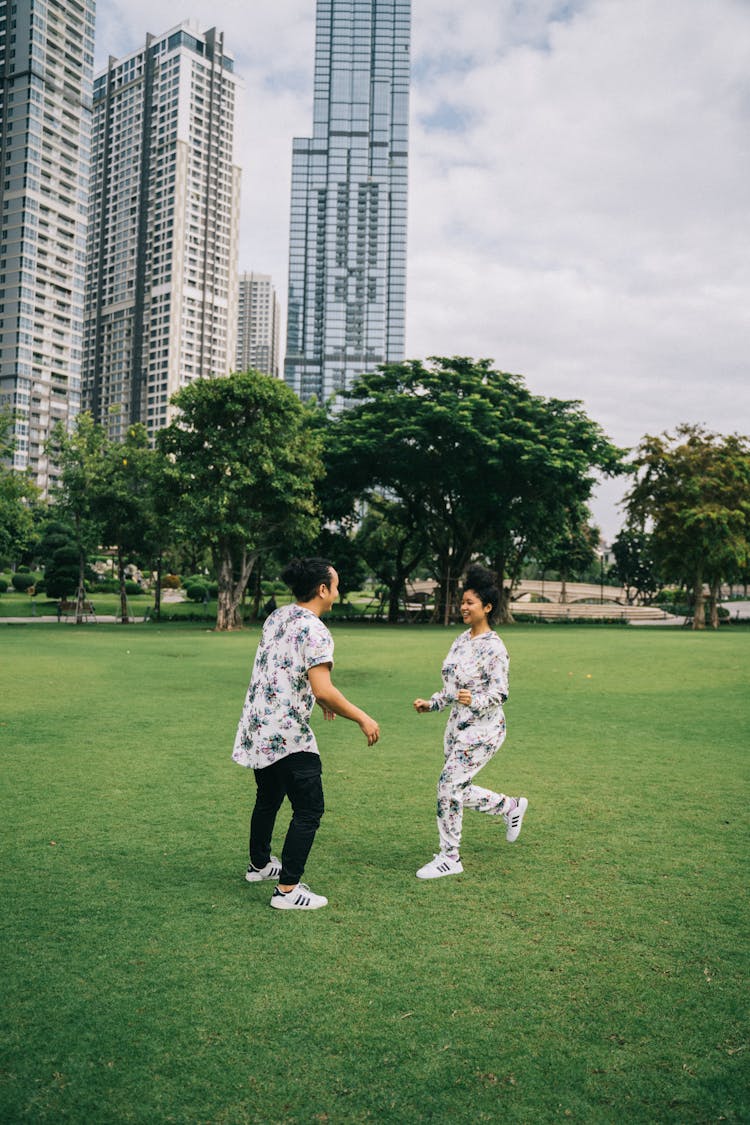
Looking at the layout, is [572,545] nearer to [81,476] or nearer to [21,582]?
[81,476]

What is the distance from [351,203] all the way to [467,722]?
132 meters

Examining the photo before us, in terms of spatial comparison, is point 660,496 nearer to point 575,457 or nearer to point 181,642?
point 575,457

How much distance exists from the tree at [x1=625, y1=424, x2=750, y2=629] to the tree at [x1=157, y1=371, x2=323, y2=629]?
16.5 metres

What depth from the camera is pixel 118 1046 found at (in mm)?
3148

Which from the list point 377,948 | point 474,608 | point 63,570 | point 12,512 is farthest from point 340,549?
point 377,948

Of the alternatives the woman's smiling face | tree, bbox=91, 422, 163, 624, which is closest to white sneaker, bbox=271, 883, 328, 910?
the woman's smiling face

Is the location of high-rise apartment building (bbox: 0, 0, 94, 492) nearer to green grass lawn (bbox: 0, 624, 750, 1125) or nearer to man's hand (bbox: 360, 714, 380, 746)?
green grass lawn (bbox: 0, 624, 750, 1125)

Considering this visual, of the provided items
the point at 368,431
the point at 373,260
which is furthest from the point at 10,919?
the point at 373,260

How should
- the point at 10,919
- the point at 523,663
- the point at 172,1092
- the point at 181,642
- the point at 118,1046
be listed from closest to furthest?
the point at 172,1092 < the point at 118,1046 < the point at 10,919 < the point at 523,663 < the point at 181,642

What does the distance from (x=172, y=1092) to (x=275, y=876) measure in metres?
2.19

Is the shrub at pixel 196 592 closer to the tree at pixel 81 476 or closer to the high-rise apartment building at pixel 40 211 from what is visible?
the tree at pixel 81 476

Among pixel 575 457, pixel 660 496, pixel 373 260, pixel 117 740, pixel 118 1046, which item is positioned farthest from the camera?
pixel 373 260

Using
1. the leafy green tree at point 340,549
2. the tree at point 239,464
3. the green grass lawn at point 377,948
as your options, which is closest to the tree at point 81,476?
the tree at point 239,464

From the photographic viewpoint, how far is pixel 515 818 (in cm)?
559
